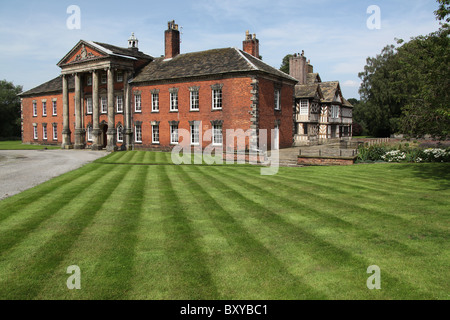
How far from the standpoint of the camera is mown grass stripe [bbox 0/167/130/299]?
536 cm

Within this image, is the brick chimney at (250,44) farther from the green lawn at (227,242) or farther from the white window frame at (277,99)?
the green lawn at (227,242)

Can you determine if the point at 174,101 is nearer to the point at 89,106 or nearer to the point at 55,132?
the point at 89,106

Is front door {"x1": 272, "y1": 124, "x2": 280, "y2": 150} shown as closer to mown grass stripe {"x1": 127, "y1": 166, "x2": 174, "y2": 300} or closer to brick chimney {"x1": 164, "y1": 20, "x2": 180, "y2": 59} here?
brick chimney {"x1": 164, "y1": 20, "x2": 180, "y2": 59}

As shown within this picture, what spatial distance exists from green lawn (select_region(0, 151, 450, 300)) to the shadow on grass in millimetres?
1668

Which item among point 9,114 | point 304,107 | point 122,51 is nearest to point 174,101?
point 122,51

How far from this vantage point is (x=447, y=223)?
327 inches

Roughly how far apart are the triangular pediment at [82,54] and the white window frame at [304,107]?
1078 inches

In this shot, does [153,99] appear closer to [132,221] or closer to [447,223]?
[132,221]

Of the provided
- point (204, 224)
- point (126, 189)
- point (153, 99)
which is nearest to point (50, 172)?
point (126, 189)

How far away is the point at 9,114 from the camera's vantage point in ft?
242


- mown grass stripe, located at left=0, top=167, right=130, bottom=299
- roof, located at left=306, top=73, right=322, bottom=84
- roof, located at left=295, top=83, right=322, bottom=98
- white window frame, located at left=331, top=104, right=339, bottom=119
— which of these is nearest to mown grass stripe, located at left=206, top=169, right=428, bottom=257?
mown grass stripe, located at left=0, top=167, right=130, bottom=299

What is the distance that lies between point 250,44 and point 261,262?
33.4 m

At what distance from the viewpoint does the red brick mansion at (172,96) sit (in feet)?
104

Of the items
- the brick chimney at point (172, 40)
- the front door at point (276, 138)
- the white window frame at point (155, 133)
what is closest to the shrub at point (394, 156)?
the front door at point (276, 138)
